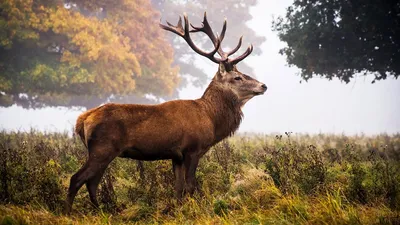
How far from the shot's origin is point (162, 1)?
38125 mm

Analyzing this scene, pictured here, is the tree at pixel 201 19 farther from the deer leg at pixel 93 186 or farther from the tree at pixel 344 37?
the deer leg at pixel 93 186

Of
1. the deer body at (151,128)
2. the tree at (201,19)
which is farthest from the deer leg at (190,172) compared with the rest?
the tree at (201,19)

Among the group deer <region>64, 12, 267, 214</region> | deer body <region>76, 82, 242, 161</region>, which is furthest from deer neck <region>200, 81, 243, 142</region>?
deer body <region>76, 82, 242, 161</region>

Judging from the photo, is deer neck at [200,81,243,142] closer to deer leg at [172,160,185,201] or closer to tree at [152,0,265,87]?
deer leg at [172,160,185,201]

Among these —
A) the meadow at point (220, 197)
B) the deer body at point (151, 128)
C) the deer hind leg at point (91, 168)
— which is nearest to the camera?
the meadow at point (220, 197)

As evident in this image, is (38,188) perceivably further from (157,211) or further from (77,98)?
(77,98)

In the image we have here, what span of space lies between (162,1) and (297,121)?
43.6 metres

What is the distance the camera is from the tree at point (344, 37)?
1375 cm

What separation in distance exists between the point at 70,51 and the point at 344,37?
14545 millimetres

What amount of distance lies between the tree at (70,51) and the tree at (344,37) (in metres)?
10.5

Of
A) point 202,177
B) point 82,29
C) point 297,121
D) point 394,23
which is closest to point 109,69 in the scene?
point 82,29

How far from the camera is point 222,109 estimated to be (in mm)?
6945

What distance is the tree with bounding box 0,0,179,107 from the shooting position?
19380 millimetres

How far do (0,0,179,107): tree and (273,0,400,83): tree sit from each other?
1050 centimetres
